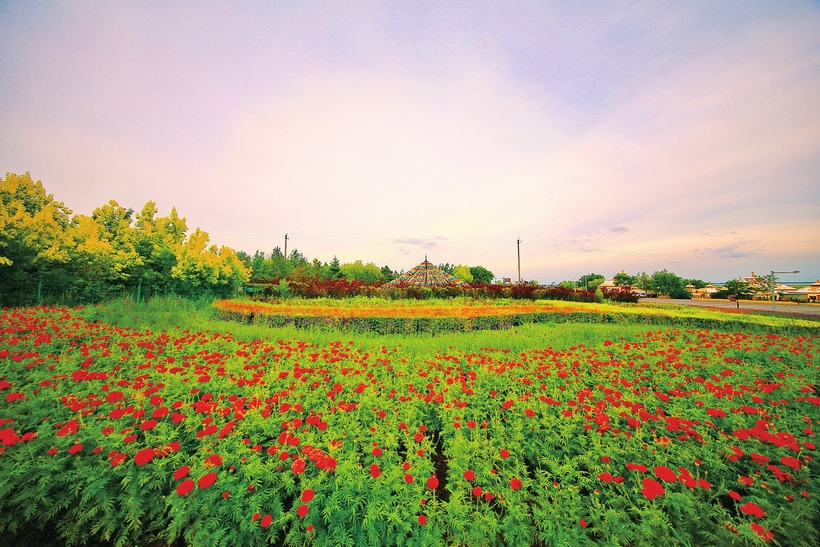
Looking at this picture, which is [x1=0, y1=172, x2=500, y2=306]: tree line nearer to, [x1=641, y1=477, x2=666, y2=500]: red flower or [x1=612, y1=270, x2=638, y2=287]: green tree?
[x1=641, y1=477, x2=666, y2=500]: red flower

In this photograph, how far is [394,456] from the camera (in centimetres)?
254

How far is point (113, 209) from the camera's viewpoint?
14906mm

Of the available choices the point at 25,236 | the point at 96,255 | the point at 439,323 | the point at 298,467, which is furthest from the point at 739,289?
the point at 25,236

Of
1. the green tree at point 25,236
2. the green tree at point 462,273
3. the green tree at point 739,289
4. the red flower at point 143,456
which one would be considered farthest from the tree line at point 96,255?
the green tree at point 739,289

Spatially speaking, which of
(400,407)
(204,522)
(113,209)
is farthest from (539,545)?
(113,209)

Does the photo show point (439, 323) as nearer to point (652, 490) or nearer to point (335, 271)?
point (652, 490)

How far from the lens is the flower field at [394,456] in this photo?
208 centimetres

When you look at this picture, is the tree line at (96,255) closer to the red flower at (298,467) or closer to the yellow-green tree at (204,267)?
the yellow-green tree at (204,267)

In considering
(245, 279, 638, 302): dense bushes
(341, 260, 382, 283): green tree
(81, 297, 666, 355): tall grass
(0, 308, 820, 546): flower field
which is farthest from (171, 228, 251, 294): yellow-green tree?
(341, 260, 382, 283): green tree

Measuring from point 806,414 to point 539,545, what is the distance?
10.3 ft

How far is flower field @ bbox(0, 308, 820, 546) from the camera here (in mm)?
2084

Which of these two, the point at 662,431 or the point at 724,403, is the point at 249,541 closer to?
the point at 662,431

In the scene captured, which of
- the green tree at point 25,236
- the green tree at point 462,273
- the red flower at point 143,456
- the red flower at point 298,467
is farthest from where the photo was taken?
the green tree at point 462,273

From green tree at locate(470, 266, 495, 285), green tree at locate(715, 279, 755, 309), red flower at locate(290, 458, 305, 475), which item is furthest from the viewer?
green tree at locate(470, 266, 495, 285)
